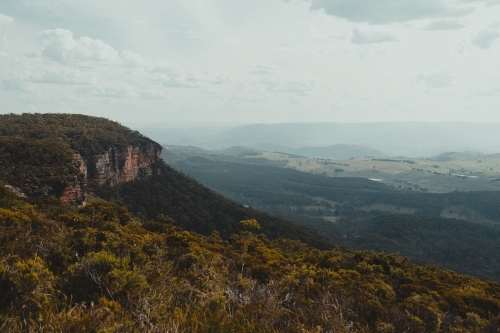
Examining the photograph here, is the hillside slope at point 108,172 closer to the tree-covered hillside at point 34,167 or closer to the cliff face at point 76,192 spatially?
the tree-covered hillside at point 34,167

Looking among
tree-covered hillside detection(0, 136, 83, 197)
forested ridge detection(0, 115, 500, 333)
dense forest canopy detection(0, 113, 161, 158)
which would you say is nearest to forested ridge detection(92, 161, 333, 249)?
dense forest canopy detection(0, 113, 161, 158)

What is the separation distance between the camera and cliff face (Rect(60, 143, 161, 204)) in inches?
2504

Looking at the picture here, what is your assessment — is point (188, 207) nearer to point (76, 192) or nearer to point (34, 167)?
point (76, 192)

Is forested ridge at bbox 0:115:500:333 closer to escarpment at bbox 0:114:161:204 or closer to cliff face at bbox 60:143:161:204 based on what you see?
escarpment at bbox 0:114:161:204

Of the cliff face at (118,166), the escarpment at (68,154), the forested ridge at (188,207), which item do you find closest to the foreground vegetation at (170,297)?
the escarpment at (68,154)

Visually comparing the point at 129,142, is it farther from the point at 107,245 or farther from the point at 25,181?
the point at 107,245

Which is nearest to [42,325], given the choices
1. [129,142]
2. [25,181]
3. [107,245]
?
[107,245]

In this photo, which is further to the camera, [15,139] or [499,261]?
[499,261]

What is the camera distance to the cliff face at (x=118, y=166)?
63.6 m

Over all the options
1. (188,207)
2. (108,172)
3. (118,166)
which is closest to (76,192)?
(108,172)

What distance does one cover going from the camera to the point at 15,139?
54750mm

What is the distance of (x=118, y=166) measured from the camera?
81125 millimetres

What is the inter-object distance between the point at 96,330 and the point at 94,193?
68.3m

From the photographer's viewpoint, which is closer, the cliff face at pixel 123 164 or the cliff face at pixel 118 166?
the cliff face at pixel 118 166
